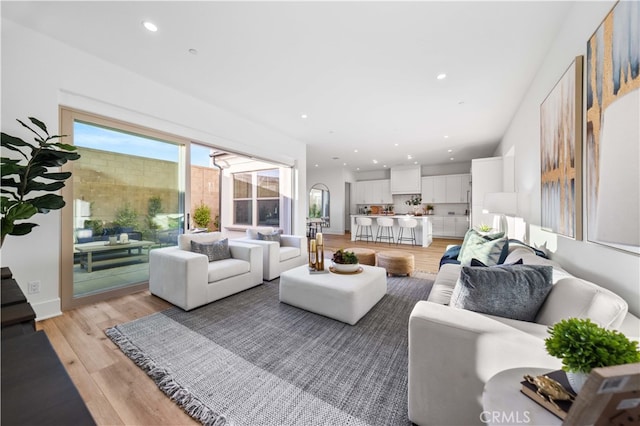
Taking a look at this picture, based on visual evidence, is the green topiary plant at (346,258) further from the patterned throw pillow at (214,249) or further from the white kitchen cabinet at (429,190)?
the white kitchen cabinet at (429,190)

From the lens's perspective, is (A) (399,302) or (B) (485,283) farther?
(A) (399,302)

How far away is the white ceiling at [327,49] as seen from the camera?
A: 2016mm

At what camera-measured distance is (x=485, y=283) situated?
4.25 feet

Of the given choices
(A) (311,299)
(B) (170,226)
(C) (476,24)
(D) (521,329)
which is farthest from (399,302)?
(B) (170,226)

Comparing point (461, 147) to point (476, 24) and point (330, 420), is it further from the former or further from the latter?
point (330, 420)

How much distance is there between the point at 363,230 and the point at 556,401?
302 inches

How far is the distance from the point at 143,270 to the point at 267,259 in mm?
1643

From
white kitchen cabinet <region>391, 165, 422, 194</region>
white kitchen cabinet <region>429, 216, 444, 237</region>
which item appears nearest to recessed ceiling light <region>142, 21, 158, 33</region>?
white kitchen cabinet <region>391, 165, 422, 194</region>

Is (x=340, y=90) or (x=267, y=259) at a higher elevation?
(x=340, y=90)

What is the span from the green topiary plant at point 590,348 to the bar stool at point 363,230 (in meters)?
7.05

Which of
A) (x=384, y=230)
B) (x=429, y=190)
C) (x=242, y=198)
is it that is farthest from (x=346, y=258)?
(x=429, y=190)

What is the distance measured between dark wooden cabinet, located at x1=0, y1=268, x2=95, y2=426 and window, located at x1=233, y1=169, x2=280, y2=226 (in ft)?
17.2

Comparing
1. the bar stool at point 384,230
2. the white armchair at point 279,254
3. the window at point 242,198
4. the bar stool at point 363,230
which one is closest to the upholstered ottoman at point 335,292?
the white armchair at point 279,254

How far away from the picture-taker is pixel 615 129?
0.54 meters
